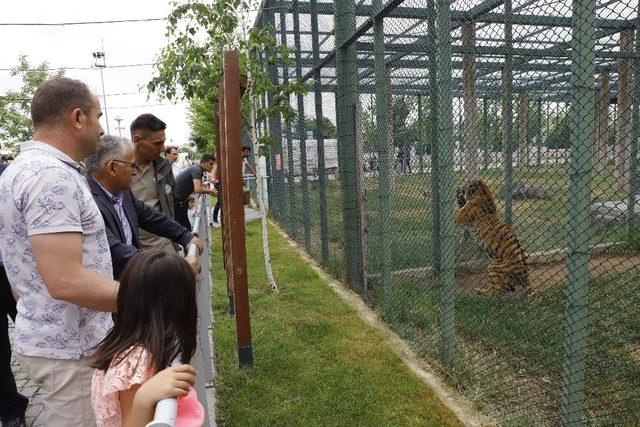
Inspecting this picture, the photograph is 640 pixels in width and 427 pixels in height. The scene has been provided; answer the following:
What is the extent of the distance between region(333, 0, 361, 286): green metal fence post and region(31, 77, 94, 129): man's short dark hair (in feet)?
12.3

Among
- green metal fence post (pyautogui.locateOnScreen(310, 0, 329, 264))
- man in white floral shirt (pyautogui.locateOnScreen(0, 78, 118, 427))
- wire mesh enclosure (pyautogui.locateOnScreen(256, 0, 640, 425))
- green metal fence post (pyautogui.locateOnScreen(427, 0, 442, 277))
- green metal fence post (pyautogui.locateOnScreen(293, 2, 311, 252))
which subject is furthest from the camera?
green metal fence post (pyautogui.locateOnScreen(293, 2, 311, 252))

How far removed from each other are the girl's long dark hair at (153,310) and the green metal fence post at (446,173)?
238cm

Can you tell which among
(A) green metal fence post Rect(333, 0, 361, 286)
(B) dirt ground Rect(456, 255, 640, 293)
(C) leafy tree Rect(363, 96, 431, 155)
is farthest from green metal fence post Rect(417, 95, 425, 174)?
(B) dirt ground Rect(456, 255, 640, 293)

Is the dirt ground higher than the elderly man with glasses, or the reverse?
the elderly man with glasses

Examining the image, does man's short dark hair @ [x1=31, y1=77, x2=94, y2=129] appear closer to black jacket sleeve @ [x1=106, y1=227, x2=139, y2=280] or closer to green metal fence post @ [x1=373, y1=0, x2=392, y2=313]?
black jacket sleeve @ [x1=106, y1=227, x2=139, y2=280]

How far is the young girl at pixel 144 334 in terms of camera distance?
144cm

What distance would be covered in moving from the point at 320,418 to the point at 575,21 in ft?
9.27

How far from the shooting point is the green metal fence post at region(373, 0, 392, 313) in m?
4.32

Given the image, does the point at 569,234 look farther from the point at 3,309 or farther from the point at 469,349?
the point at 3,309

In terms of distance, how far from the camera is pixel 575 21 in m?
2.25

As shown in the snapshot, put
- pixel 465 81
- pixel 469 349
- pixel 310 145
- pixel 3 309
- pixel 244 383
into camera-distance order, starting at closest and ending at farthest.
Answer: pixel 3 309
pixel 244 383
pixel 469 349
pixel 465 81
pixel 310 145

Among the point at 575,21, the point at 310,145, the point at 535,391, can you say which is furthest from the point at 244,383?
the point at 310,145

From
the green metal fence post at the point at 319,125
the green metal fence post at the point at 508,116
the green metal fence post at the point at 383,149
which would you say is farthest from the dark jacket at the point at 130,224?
the green metal fence post at the point at 319,125

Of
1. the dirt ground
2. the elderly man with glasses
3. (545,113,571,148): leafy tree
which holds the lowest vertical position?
the dirt ground
